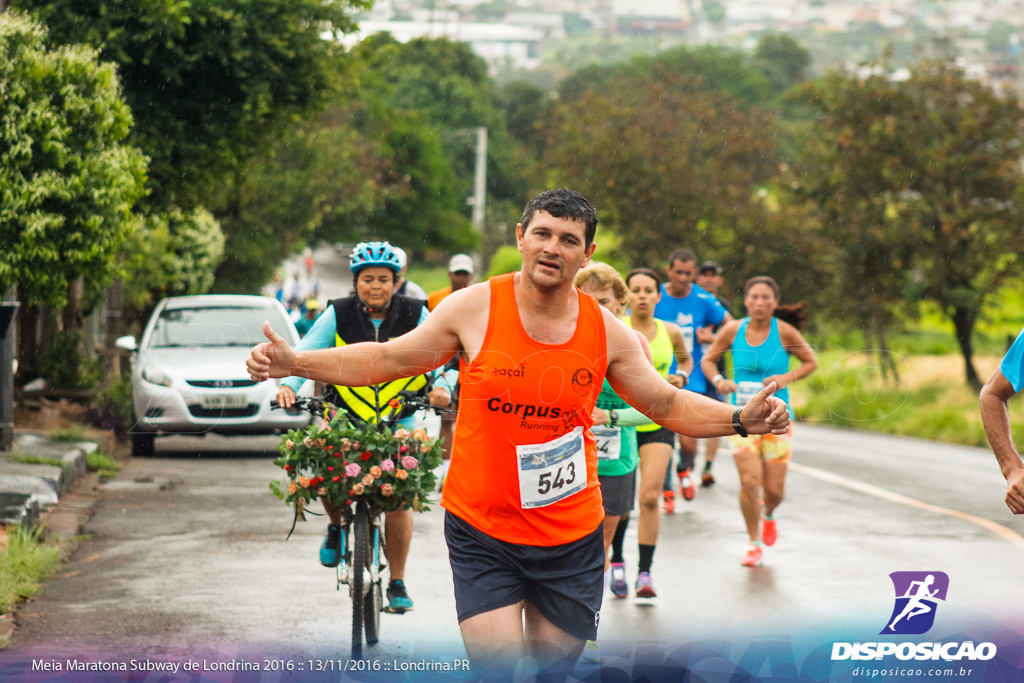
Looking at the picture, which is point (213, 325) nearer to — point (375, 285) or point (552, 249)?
→ point (375, 285)

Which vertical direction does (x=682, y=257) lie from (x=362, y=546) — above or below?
above

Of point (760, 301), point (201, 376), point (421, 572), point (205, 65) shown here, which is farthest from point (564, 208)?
point (205, 65)

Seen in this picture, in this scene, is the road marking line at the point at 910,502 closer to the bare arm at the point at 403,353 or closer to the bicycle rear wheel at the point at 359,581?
the bicycle rear wheel at the point at 359,581

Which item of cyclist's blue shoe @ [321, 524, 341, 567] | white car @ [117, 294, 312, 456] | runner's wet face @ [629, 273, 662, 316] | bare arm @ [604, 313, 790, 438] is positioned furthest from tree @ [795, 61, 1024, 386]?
bare arm @ [604, 313, 790, 438]

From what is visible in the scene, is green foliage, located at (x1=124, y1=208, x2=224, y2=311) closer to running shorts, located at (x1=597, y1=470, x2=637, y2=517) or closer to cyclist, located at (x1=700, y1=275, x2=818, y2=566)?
cyclist, located at (x1=700, y1=275, x2=818, y2=566)

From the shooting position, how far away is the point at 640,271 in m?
8.81

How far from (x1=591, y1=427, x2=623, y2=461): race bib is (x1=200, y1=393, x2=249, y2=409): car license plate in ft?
25.5

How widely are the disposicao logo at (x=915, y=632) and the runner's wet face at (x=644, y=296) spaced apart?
2.22 meters

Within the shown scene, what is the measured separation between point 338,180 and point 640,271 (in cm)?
3123

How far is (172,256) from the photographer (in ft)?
78.4

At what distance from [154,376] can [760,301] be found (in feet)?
24.7

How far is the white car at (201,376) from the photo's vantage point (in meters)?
13.9

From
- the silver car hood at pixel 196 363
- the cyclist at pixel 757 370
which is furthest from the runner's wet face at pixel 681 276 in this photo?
the silver car hood at pixel 196 363

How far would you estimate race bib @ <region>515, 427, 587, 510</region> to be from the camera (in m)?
4.25
